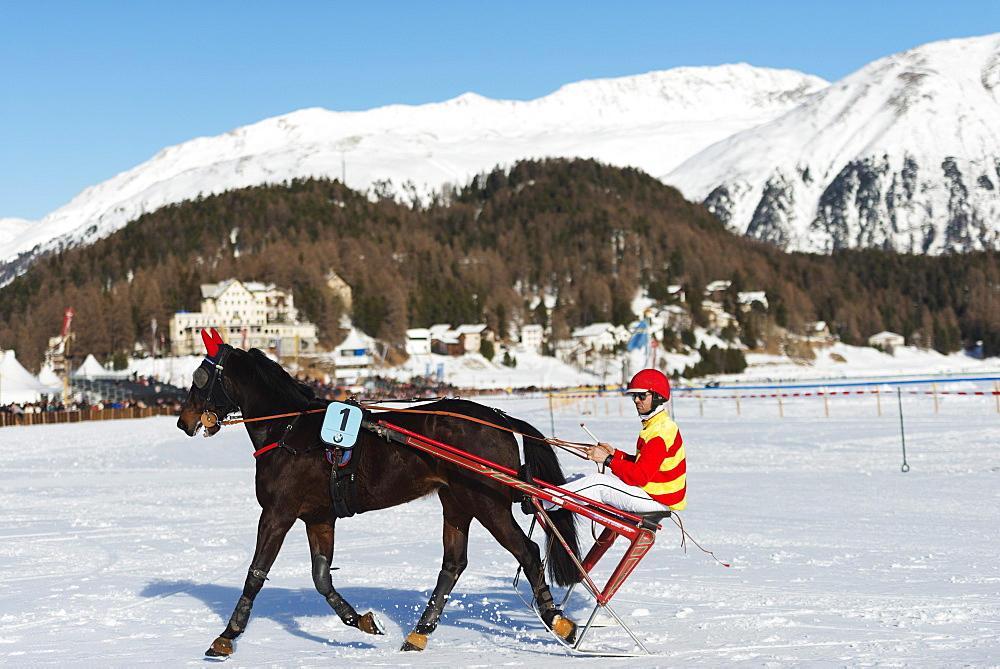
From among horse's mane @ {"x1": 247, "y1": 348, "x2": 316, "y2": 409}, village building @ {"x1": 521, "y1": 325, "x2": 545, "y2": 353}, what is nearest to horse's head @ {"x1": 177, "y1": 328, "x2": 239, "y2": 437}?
horse's mane @ {"x1": 247, "y1": 348, "x2": 316, "y2": 409}

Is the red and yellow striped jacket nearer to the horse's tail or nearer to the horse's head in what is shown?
the horse's tail

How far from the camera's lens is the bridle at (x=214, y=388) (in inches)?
275

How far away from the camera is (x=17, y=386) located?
53.0m

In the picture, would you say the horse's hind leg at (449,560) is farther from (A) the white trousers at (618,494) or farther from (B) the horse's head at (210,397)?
(B) the horse's head at (210,397)

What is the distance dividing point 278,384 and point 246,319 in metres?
131

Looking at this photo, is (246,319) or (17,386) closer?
(17,386)

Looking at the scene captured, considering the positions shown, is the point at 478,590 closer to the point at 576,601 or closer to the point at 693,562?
the point at 576,601

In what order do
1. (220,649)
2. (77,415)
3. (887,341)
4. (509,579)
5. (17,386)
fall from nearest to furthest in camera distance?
(220,649) < (509,579) < (77,415) < (17,386) < (887,341)

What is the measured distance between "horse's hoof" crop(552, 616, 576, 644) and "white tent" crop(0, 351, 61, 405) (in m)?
50.4

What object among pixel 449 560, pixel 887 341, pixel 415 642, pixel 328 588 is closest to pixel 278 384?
pixel 328 588

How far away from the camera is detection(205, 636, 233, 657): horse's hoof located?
5.95 meters

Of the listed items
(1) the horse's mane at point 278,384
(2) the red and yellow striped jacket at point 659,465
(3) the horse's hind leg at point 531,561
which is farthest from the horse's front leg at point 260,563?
(2) the red and yellow striped jacket at point 659,465

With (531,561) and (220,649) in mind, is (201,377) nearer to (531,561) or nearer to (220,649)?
(220,649)

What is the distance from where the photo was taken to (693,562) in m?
8.81
